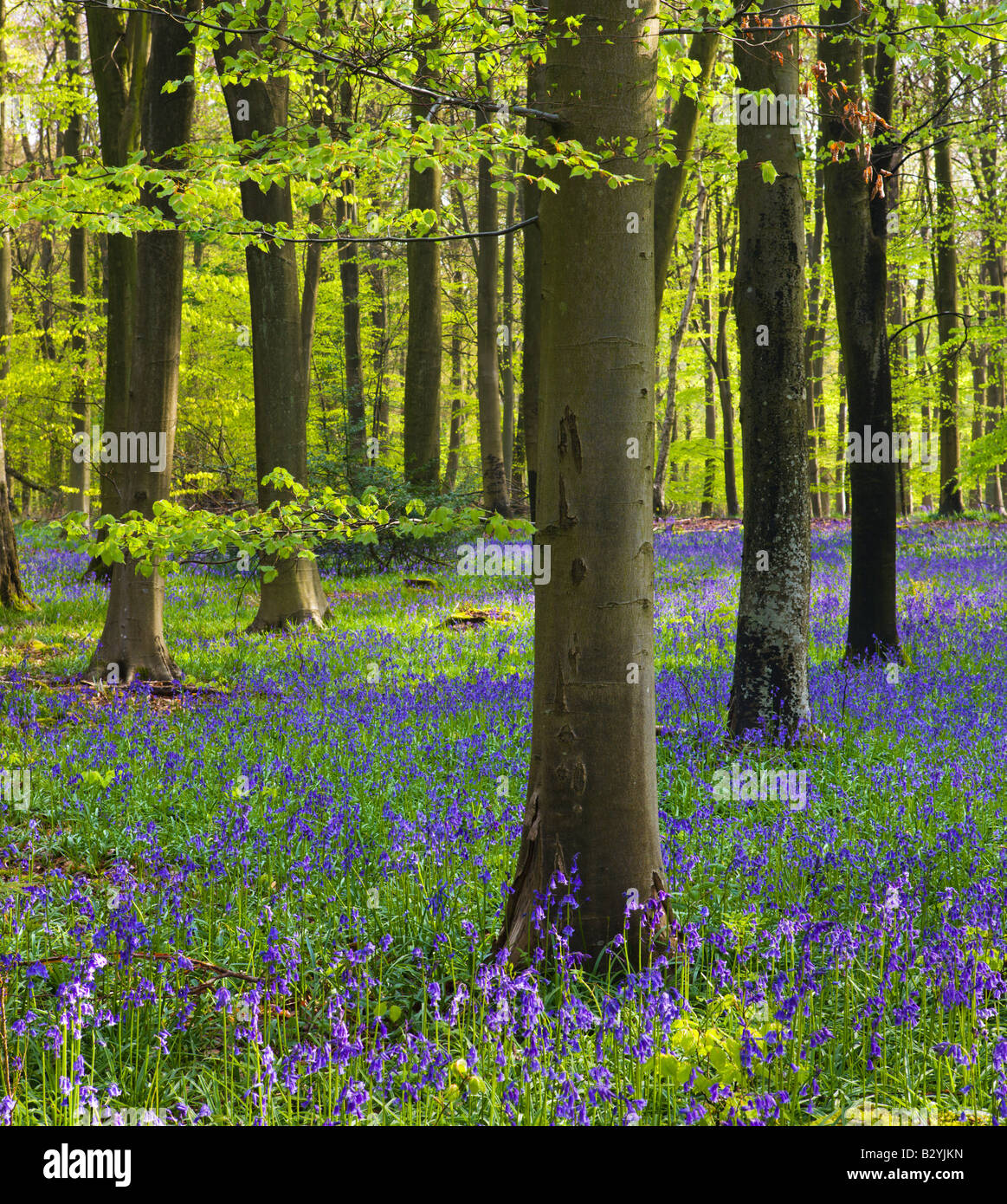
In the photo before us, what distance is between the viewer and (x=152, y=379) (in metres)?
7.85

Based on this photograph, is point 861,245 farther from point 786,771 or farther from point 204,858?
point 204,858

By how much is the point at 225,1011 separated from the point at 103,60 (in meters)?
12.8

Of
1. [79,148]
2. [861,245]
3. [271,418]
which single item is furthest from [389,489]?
[79,148]

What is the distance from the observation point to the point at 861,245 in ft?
27.8

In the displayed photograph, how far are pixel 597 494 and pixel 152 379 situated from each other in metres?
6.04

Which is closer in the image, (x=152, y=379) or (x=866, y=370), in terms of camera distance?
(x=152, y=379)

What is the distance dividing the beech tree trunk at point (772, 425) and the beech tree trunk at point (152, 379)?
15.8 ft

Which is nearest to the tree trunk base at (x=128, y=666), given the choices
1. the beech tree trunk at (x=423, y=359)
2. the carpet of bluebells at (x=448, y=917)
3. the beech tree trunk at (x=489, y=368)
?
the carpet of bluebells at (x=448, y=917)

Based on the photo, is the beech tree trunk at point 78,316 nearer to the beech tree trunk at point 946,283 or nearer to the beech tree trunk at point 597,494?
the beech tree trunk at point 597,494

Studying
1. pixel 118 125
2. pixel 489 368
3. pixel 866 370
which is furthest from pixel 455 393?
pixel 866 370

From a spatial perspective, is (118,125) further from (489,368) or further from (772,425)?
(489,368)

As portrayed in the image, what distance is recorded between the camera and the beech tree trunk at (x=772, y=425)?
5.89 m

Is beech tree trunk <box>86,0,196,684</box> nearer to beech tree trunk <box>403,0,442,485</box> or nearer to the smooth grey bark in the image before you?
beech tree trunk <box>403,0,442,485</box>

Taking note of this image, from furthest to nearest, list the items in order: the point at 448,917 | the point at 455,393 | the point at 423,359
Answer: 1. the point at 455,393
2. the point at 423,359
3. the point at 448,917
